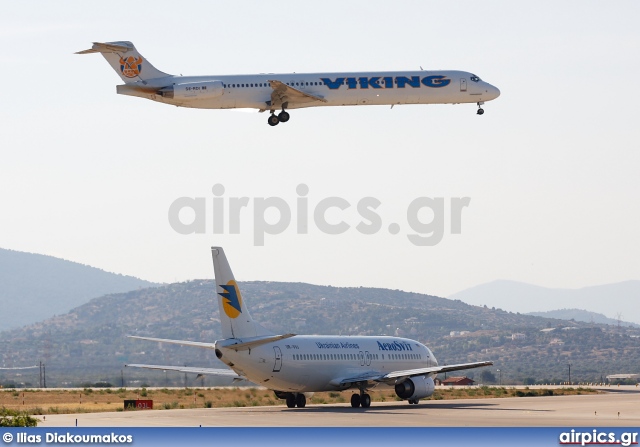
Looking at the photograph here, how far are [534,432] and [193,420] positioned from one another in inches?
707

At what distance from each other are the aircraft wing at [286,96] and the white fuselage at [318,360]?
12.2 meters

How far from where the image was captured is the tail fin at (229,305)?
5184 cm

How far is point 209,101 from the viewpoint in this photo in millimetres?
58875

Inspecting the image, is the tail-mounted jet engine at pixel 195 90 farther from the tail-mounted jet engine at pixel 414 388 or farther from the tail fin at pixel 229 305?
the tail-mounted jet engine at pixel 414 388

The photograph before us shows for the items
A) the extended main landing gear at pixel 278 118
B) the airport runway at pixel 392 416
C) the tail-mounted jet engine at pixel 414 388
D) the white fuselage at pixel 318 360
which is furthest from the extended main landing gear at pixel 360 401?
the extended main landing gear at pixel 278 118

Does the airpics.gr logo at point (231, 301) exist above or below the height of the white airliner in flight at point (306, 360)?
above

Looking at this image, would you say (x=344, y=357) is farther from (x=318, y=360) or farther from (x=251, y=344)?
(x=251, y=344)

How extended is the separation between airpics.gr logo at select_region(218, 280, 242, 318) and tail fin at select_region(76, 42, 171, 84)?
14.6 m

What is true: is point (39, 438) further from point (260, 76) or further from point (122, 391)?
point (122, 391)

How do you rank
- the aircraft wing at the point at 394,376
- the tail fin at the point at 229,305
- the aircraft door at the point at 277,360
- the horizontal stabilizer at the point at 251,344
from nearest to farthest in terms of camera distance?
the horizontal stabilizer at the point at 251,344, the tail fin at the point at 229,305, the aircraft door at the point at 277,360, the aircraft wing at the point at 394,376

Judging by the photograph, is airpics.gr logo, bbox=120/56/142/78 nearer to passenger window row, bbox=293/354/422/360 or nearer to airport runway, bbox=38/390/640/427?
passenger window row, bbox=293/354/422/360

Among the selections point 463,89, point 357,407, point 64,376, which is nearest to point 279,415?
point 357,407

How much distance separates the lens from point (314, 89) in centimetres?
6028

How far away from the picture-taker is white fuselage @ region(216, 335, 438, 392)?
171 feet
